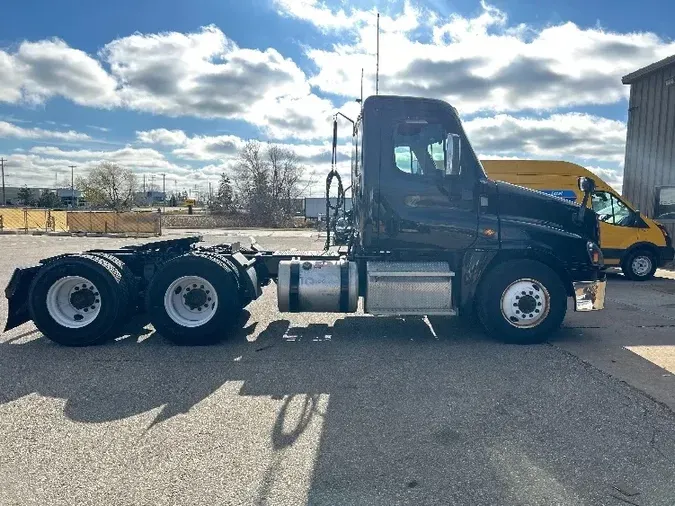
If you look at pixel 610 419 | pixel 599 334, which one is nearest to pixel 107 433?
pixel 610 419

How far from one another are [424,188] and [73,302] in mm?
4736

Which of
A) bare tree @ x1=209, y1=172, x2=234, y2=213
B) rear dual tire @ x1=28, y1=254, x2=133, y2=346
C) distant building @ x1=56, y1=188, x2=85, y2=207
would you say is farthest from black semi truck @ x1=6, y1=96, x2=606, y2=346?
distant building @ x1=56, y1=188, x2=85, y2=207

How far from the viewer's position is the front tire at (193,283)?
5.96 meters

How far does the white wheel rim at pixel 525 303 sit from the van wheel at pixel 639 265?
7.90 meters

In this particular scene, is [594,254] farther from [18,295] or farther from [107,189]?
[107,189]

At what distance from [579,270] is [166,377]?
5.39 metres

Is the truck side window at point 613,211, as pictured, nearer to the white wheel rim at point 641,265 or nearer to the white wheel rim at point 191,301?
the white wheel rim at point 641,265

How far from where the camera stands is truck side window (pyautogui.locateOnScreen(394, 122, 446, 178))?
6.15 m

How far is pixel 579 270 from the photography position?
21.2 ft

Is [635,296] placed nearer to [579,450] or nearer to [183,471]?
[579,450]

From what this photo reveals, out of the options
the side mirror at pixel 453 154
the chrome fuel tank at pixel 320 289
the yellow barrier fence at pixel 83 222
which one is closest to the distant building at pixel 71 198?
the yellow barrier fence at pixel 83 222

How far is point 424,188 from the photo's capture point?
6.27 m

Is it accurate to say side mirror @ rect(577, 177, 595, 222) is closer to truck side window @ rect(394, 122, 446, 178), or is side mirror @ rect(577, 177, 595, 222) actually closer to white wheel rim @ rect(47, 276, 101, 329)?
truck side window @ rect(394, 122, 446, 178)

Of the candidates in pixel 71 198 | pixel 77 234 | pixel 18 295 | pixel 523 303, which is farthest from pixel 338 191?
pixel 71 198
